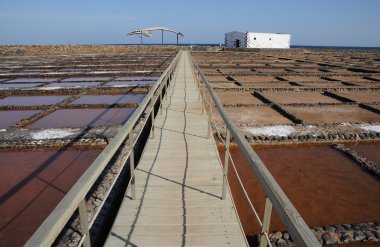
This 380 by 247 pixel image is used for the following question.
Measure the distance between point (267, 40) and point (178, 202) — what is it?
5485cm

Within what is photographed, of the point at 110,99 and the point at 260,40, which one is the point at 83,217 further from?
the point at 260,40

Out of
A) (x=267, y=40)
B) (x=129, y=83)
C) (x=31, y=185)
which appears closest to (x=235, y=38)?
(x=267, y=40)

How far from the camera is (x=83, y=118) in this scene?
31.1 ft

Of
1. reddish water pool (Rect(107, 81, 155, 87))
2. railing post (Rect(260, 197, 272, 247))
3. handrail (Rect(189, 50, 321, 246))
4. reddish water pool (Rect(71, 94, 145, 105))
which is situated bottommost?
reddish water pool (Rect(71, 94, 145, 105))

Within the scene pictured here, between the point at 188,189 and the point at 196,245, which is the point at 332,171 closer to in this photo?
the point at 188,189

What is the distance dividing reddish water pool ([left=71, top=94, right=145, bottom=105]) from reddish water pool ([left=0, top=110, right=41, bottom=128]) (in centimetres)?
185

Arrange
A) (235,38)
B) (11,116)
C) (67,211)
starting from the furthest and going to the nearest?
(235,38), (11,116), (67,211)

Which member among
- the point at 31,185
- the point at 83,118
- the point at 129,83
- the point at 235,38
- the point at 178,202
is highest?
the point at 235,38

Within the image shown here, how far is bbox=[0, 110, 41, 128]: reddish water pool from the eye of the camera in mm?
8930

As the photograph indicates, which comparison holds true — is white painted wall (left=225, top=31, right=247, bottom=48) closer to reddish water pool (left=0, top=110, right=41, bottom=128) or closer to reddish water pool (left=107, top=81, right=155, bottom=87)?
reddish water pool (left=107, top=81, right=155, bottom=87)

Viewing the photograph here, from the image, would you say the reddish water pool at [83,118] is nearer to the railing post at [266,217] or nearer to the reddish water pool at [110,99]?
the reddish water pool at [110,99]

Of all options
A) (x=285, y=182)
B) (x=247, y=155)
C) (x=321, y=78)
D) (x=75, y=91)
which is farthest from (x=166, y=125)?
(x=321, y=78)

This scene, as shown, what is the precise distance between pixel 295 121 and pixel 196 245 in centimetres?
694

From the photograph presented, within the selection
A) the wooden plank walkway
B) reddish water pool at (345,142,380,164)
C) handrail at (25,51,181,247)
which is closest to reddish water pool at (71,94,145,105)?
the wooden plank walkway
